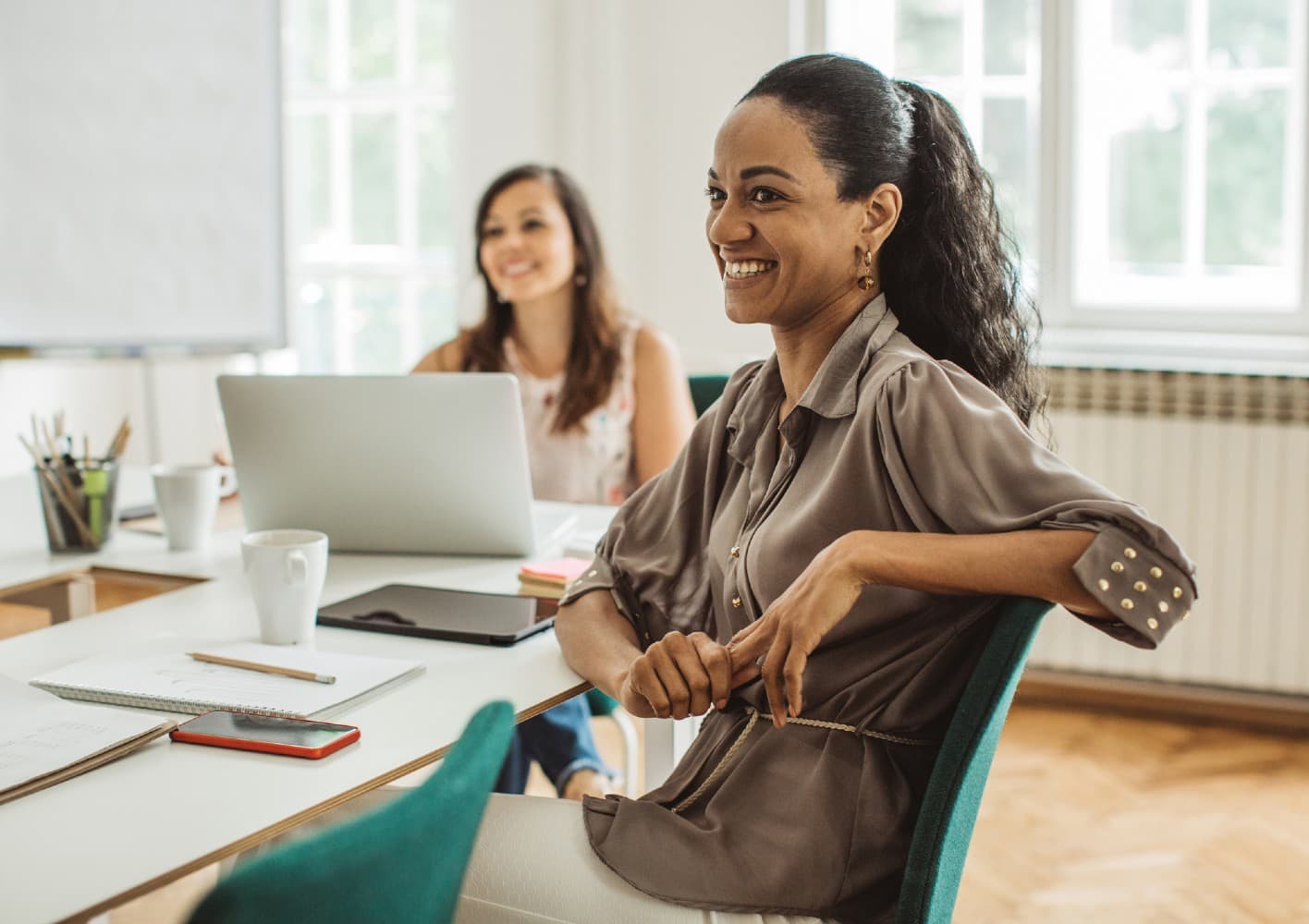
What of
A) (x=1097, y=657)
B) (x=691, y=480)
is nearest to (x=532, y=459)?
(x=691, y=480)

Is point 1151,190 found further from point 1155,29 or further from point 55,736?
point 55,736

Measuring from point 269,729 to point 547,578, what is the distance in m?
0.52

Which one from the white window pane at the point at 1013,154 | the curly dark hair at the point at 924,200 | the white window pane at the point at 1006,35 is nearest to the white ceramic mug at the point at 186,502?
the curly dark hair at the point at 924,200

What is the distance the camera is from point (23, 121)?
3297 millimetres

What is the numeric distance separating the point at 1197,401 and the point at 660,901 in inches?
91.0

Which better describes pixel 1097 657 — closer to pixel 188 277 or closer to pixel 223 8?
pixel 188 277

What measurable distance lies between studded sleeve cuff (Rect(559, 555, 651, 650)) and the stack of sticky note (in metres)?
0.12

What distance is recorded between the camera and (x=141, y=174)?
356 cm

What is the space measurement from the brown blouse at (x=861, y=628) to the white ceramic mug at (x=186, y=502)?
0.85m

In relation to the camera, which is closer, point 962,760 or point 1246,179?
point 962,760

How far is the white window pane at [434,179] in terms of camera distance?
4.18m

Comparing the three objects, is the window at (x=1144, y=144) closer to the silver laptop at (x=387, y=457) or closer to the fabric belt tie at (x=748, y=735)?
the silver laptop at (x=387, y=457)

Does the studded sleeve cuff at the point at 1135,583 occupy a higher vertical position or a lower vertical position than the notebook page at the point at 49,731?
higher

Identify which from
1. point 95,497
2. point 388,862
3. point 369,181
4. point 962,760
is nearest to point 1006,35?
point 369,181
